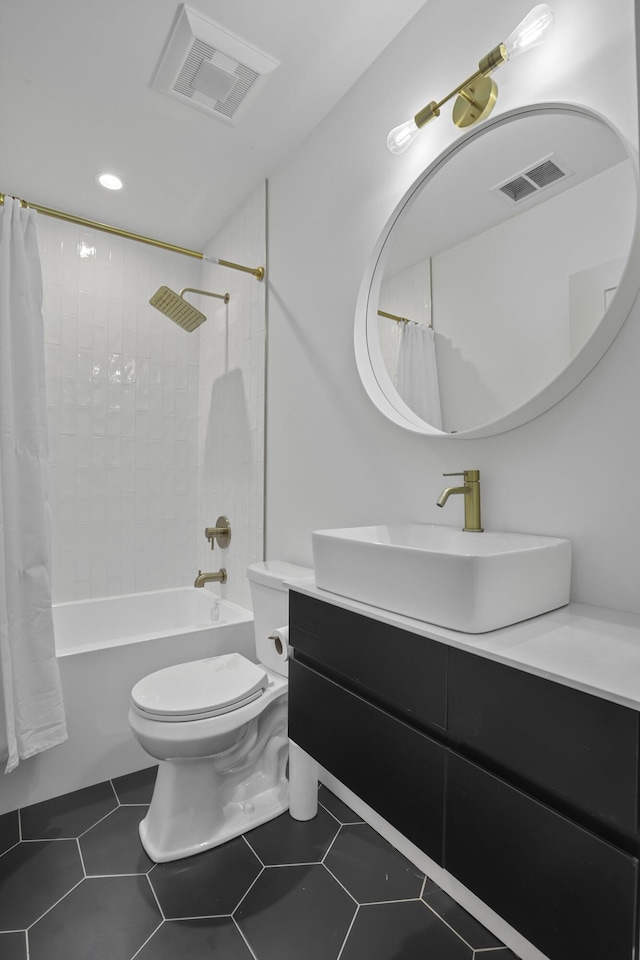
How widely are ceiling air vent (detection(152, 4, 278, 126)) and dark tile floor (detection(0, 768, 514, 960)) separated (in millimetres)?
2538

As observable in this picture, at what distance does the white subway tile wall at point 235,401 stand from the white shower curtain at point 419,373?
3.24 feet

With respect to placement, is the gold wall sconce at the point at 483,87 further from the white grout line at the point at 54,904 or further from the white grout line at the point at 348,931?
the white grout line at the point at 54,904

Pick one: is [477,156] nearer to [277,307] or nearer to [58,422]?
[277,307]

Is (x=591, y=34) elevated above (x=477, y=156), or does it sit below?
above

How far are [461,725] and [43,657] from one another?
1.54 m

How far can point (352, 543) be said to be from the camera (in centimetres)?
115

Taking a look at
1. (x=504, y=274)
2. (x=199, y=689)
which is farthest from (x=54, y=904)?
(x=504, y=274)

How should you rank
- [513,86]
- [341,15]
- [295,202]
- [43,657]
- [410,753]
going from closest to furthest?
[410,753]
[513,86]
[341,15]
[43,657]
[295,202]

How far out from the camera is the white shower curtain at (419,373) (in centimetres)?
147

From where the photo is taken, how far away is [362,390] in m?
1.77

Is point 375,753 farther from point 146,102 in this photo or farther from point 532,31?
point 146,102

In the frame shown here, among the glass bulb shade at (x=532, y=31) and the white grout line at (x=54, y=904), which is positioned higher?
the glass bulb shade at (x=532, y=31)

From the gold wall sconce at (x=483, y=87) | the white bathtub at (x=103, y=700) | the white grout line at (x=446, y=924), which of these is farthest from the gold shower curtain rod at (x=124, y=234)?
the white grout line at (x=446, y=924)

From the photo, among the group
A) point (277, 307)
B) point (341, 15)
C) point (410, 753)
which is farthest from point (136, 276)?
point (410, 753)
